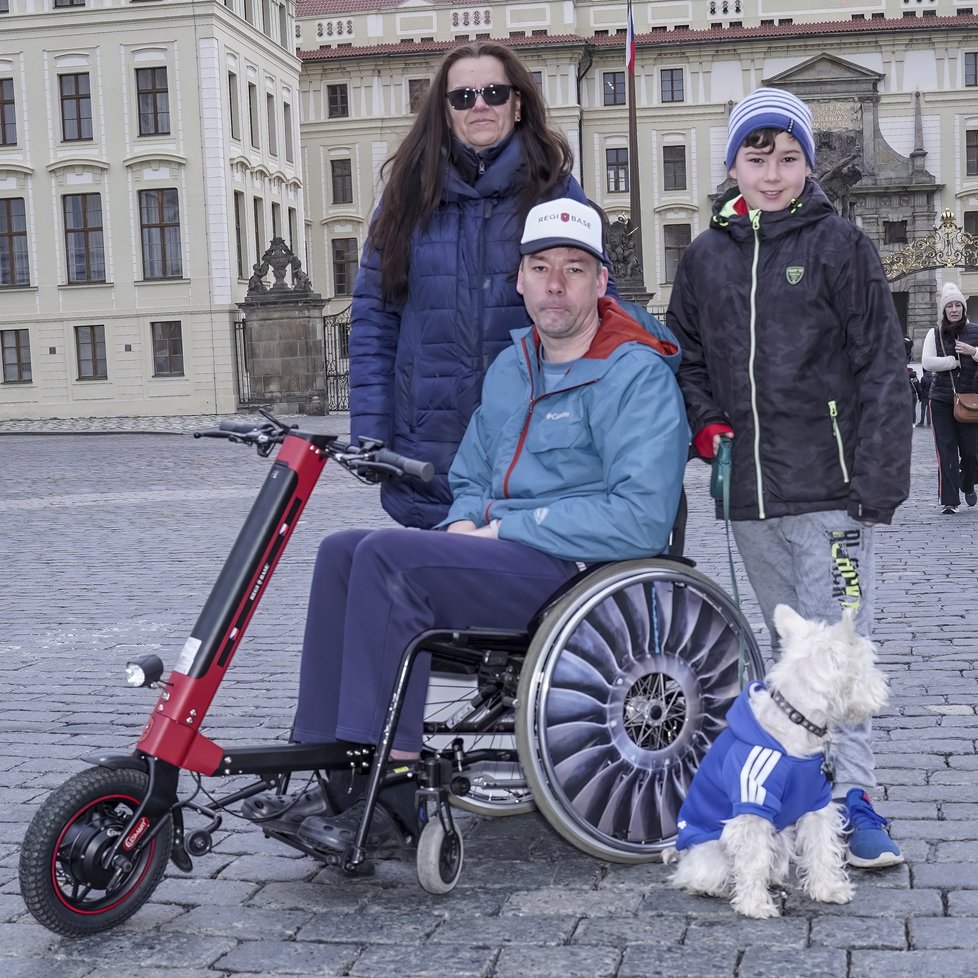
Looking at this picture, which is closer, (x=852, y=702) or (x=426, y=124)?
(x=852, y=702)

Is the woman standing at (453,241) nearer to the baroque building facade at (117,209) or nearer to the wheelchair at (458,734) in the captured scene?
the wheelchair at (458,734)

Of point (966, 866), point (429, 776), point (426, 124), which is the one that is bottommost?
point (966, 866)

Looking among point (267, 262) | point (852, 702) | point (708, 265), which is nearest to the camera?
point (852, 702)

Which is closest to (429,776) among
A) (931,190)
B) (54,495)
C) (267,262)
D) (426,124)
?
(426,124)

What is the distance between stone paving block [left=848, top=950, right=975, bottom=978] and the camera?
3.28 meters

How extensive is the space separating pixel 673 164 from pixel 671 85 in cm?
303

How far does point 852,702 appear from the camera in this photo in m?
3.60

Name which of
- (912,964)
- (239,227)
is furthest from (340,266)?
(912,964)

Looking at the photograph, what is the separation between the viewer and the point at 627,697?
400 centimetres

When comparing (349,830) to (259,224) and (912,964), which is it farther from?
(259,224)

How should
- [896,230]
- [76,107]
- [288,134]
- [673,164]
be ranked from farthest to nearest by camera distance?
[673,164], [896,230], [288,134], [76,107]

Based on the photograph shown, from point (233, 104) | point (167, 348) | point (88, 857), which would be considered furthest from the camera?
point (233, 104)

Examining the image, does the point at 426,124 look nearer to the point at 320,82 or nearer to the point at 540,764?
the point at 540,764

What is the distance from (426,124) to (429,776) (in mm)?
2029
